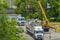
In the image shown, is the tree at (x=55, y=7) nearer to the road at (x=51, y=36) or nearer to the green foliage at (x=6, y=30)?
the road at (x=51, y=36)

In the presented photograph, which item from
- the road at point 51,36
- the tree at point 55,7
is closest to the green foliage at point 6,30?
the road at point 51,36

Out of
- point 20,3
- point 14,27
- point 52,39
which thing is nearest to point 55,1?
point 20,3

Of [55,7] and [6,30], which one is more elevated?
[6,30]

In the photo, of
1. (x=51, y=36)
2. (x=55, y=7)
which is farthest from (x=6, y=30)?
(x=55, y=7)

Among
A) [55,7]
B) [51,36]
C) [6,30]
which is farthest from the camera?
[55,7]

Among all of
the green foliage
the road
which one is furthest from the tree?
the green foliage

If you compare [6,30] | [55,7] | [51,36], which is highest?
[6,30]

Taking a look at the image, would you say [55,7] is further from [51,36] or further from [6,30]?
[6,30]

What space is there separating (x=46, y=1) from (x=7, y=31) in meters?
41.3

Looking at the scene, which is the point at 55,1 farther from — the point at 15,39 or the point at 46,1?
the point at 15,39

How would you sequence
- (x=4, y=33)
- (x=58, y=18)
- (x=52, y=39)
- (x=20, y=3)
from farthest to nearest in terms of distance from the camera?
(x=20, y=3) → (x=58, y=18) → (x=52, y=39) → (x=4, y=33)

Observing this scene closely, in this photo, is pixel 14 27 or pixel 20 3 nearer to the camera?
pixel 14 27

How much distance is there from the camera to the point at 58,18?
164 feet

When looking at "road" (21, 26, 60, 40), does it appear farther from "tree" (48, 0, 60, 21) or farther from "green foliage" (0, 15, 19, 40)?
"green foliage" (0, 15, 19, 40)
